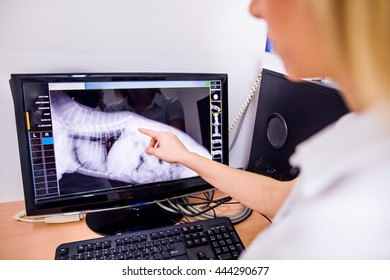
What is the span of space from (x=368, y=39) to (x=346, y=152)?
12 cm

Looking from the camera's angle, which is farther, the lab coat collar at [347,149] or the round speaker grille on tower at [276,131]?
the round speaker grille on tower at [276,131]

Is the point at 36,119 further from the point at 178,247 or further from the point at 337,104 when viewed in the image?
the point at 337,104

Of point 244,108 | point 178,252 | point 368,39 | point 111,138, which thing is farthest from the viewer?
point 244,108

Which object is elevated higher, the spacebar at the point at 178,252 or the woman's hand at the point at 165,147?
the woman's hand at the point at 165,147

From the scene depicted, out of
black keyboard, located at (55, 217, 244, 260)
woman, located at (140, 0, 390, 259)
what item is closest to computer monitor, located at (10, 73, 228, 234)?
black keyboard, located at (55, 217, 244, 260)

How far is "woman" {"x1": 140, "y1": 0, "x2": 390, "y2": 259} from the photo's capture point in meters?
0.33

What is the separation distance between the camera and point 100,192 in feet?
2.74

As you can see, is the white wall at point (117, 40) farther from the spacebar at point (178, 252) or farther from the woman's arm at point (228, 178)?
the spacebar at point (178, 252)

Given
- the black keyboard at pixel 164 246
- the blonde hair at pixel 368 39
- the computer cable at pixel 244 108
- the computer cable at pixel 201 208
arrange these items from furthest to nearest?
the computer cable at pixel 244 108
the computer cable at pixel 201 208
the black keyboard at pixel 164 246
the blonde hair at pixel 368 39

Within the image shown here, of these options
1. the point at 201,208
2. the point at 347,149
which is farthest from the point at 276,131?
the point at 347,149

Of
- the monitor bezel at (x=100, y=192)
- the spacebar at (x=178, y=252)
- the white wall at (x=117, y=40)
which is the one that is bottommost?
the spacebar at (x=178, y=252)

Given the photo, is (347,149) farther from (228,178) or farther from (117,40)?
(117,40)

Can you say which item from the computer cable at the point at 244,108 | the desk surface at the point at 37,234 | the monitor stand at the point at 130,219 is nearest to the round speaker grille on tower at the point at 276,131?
the computer cable at the point at 244,108

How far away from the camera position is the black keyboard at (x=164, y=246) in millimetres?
694
